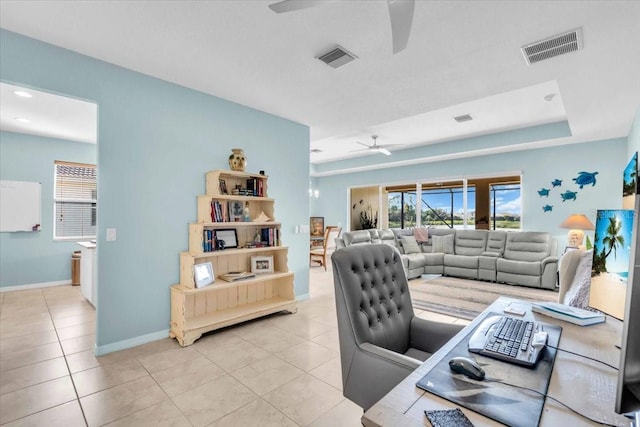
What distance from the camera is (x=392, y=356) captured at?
1349mm

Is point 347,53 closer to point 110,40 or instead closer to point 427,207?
point 110,40

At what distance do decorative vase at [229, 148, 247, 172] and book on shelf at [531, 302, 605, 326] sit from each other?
9.77ft

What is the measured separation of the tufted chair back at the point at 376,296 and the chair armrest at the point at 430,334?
4 cm

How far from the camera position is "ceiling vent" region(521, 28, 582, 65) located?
7.60 feet

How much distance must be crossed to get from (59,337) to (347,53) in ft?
13.0

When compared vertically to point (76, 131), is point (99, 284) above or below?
below

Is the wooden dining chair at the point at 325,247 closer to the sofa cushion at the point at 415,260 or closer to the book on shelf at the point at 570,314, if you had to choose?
the sofa cushion at the point at 415,260

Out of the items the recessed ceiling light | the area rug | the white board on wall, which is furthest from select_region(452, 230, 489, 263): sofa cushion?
the white board on wall

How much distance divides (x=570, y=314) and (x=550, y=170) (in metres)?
5.37

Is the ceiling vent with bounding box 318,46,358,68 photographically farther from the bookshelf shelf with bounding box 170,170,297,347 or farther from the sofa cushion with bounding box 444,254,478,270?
the sofa cushion with bounding box 444,254,478,270

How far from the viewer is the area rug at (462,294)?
404 cm

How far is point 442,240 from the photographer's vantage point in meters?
6.55

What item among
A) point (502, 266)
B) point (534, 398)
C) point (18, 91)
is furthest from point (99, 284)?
point (502, 266)

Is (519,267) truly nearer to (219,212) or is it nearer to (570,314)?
(570,314)
